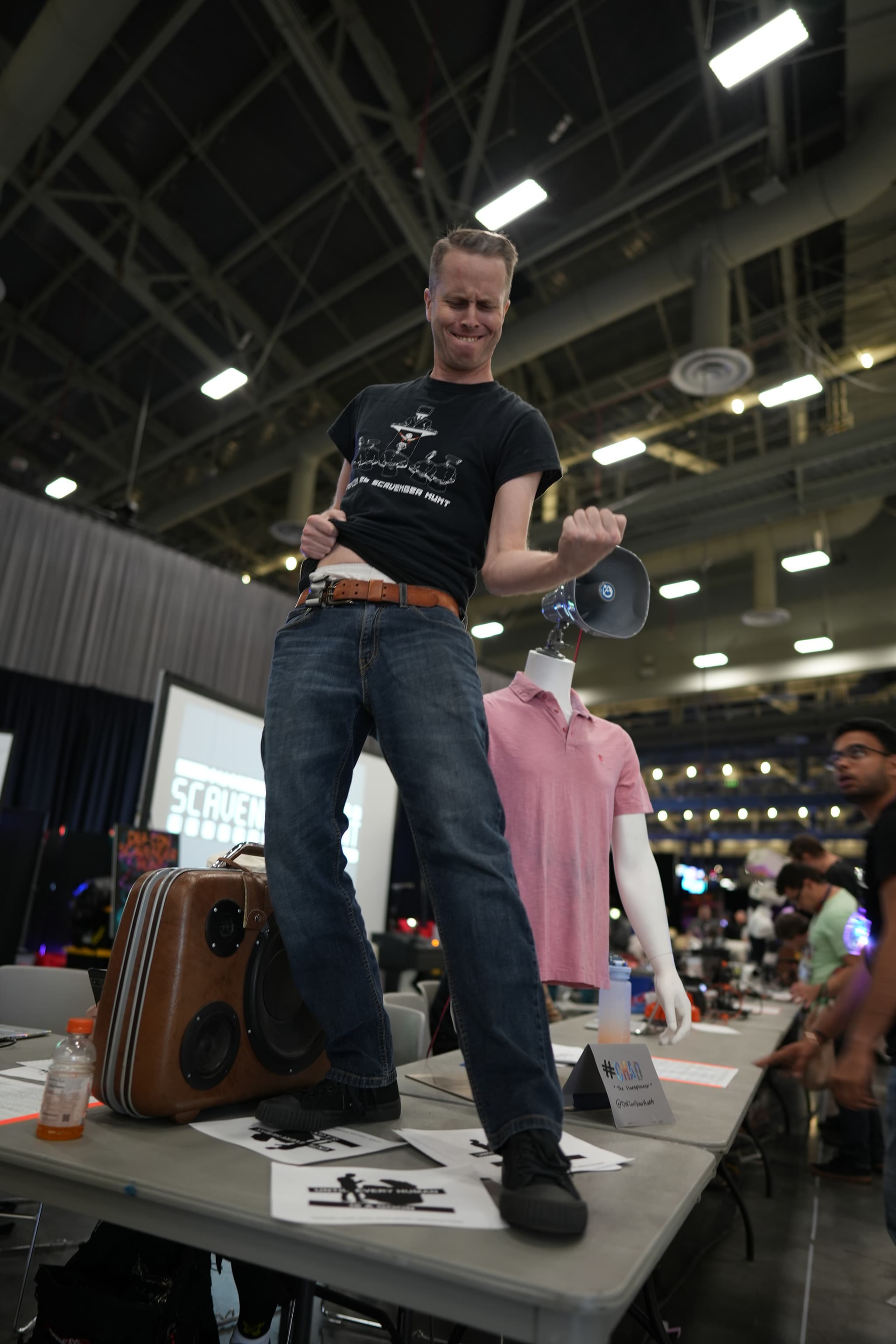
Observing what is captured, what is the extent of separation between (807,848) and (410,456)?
14.2 feet

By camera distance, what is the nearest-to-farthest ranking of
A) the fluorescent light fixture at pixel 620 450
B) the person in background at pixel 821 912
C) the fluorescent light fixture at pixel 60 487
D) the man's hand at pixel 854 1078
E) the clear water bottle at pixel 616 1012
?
the man's hand at pixel 854 1078
the clear water bottle at pixel 616 1012
the person in background at pixel 821 912
the fluorescent light fixture at pixel 620 450
the fluorescent light fixture at pixel 60 487

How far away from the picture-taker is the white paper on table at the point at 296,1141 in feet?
3.30

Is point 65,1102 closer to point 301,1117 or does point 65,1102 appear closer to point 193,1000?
point 193,1000

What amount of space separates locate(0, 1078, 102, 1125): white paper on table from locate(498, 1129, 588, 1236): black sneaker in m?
0.62

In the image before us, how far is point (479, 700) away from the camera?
120cm

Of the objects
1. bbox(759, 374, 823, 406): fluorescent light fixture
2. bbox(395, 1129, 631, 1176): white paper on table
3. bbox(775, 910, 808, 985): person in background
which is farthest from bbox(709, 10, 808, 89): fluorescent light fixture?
bbox(775, 910, 808, 985): person in background

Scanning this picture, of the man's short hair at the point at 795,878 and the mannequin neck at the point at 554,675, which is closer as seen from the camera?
the mannequin neck at the point at 554,675

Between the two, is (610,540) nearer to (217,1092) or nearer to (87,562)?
(217,1092)

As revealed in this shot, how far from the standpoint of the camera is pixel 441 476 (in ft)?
4.33

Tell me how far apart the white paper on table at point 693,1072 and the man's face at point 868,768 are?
71 cm

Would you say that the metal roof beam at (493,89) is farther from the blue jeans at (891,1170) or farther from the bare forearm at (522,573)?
the blue jeans at (891,1170)

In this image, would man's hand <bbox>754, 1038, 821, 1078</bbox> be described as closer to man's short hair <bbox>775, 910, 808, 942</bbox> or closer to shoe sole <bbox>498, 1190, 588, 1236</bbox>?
shoe sole <bbox>498, 1190, 588, 1236</bbox>

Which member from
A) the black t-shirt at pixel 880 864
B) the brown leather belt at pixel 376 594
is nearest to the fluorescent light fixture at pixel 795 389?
the black t-shirt at pixel 880 864

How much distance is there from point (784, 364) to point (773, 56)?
3889 millimetres
